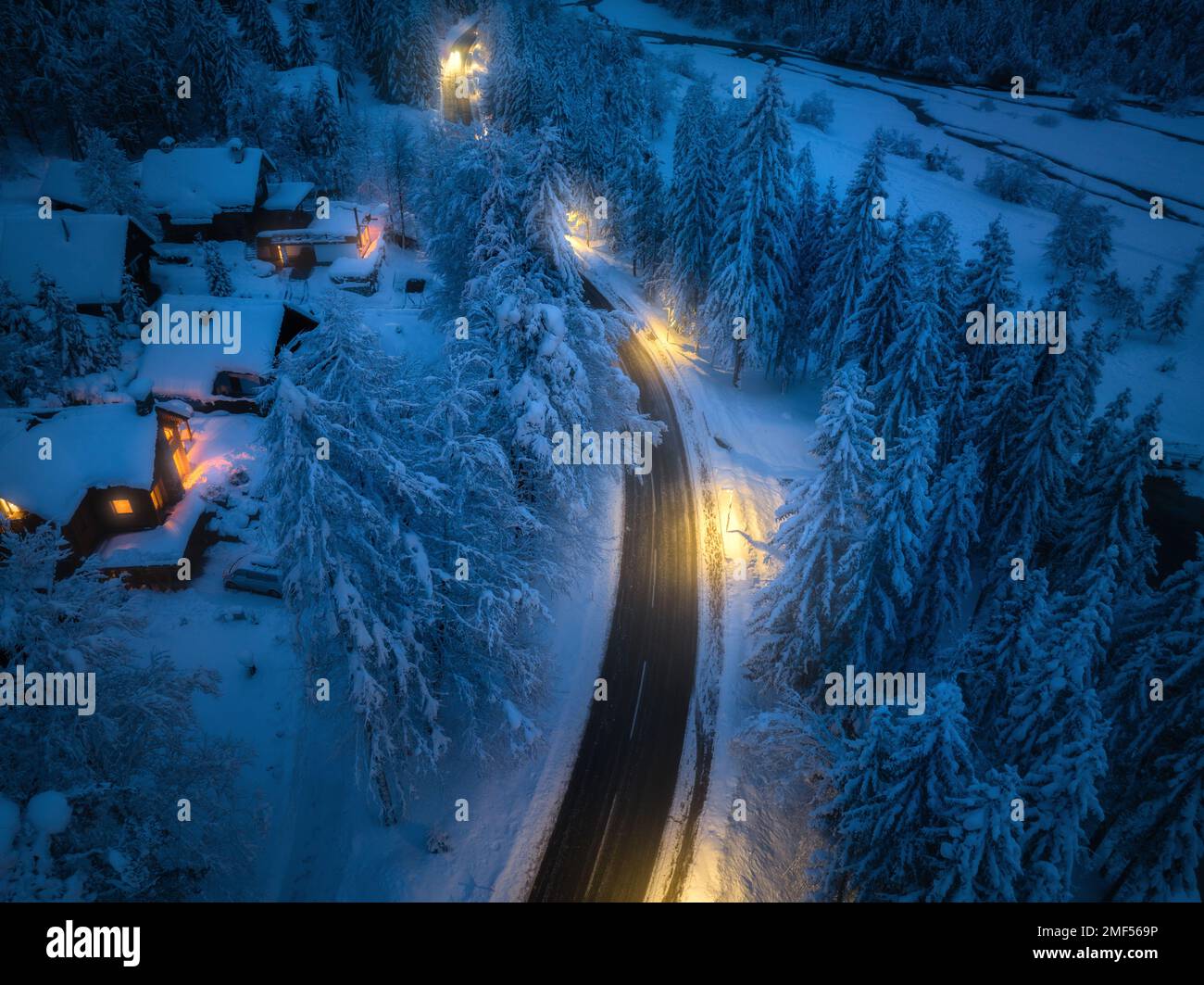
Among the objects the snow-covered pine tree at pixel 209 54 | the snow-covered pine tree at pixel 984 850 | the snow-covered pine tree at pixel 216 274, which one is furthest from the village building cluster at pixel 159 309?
the snow-covered pine tree at pixel 984 850

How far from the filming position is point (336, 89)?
63.9 meters

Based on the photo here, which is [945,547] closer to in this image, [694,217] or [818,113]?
[694,217]

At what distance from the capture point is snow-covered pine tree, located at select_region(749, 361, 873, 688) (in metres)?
21.0

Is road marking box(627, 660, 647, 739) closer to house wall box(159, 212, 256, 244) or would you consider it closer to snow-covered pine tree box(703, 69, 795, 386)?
snow-covered pine tree box(703, 69, 795, 386)

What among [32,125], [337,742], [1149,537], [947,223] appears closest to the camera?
[337,742]

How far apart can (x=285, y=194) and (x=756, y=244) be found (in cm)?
3697

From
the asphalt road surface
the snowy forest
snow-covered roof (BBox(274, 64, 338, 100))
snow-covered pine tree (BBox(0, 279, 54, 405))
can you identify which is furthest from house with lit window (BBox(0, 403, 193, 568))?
snow-covered roof (BBox(274, 64, 338, 100))

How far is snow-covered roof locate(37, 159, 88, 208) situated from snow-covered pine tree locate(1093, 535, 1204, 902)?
65463 mm

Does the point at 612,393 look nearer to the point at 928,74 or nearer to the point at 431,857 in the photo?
the point at 431,857

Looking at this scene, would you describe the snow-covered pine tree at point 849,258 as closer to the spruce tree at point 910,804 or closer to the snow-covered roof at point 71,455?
the spruce tree at point 910,804

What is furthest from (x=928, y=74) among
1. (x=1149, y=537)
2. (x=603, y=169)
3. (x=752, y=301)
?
(x=1149, y=537)

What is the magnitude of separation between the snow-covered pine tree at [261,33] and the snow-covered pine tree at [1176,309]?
85198mm

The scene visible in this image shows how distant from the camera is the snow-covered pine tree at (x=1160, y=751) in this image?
17188mm
